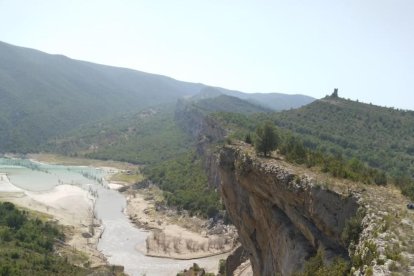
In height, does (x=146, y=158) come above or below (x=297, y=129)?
below

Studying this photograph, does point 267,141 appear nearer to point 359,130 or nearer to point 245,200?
point 245,200

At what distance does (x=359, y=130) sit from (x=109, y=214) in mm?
60074

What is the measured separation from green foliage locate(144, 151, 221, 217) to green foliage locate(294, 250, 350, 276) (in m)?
64.5

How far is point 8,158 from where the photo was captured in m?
188

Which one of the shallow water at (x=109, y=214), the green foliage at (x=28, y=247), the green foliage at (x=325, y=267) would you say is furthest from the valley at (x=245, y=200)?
the green foliage at (x=28, y=247)

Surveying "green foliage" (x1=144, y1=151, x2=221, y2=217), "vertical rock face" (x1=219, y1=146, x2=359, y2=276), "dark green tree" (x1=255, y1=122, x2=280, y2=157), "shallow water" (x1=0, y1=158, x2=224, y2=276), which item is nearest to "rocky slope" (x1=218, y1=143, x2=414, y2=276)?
"vertical rock face" (x1=219, y1=146, x2=359, y2=276)

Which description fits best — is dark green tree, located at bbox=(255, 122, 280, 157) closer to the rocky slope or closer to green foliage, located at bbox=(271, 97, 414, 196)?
the rocky slope

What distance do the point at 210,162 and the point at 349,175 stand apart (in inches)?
2820

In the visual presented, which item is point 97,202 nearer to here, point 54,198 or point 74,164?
point 54,198

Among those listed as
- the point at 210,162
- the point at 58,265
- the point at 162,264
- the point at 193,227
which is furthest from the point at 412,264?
the point at 210,162

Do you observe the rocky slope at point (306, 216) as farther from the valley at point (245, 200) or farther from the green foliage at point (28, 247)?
the green foliage at point (28, 247)

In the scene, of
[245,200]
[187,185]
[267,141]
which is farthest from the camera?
[187,185]

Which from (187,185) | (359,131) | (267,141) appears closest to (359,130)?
(359,131)

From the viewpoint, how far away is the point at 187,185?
109562 mm
